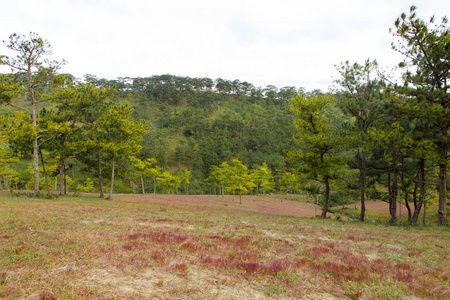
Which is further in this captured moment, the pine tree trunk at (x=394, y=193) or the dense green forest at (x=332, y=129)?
the pine tree trunk at (x=394, y=193)

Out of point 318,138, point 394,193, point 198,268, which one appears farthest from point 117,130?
point 394,193

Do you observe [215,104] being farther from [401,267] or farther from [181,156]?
[401,267]

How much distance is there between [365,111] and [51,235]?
80.5 ft

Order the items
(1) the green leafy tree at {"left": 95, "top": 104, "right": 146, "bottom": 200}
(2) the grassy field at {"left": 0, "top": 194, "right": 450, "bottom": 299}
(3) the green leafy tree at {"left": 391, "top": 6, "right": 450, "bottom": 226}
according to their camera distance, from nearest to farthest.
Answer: (2) the grassy field at {"left": 0, "top": 194, "right": 450, "bottom": 299}
(3) the green leafy tree at {"left": 391, "top": 6, "right": 450, "bottom": 226}
(1) the green leafy tree at {"left": 95, "top": 104, "right": 146, "bottom": 200}

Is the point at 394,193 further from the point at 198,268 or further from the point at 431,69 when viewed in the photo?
the point at 198,268

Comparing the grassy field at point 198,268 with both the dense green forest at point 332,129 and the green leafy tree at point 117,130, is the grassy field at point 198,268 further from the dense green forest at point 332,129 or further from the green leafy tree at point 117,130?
the green leafy tree at point 117,130

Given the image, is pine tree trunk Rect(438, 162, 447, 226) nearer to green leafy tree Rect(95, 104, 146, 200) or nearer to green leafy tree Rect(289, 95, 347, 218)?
green leafy tree Rect(289, 95, 347, 218)

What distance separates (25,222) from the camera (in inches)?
437

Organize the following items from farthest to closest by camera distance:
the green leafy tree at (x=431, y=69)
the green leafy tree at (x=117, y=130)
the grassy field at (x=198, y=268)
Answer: the green leafy tree at (x=117, y=130) < the green leafy tree at (x=431, y=69) < the grassy field at (x=198, y=268)

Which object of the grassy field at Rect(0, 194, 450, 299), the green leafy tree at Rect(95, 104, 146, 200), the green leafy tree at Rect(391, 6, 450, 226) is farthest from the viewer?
the green leafy tree at Rect(95, 104, 146, 200)

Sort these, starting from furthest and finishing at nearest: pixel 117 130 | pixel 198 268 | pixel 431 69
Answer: pixel 117 130 < pixel 431 69 < pixel 198 268

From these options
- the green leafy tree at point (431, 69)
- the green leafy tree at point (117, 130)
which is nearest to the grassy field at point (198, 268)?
the green leafy tree at point (431, 69)

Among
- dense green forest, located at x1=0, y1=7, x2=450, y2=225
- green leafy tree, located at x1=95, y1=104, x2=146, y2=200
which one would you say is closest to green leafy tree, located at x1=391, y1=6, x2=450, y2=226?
dense green forest, located at x1=0, y1=7, x2=450, y2=225

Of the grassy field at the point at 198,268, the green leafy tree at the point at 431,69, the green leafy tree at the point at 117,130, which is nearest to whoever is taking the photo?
the grassy field at the point at 198,268
